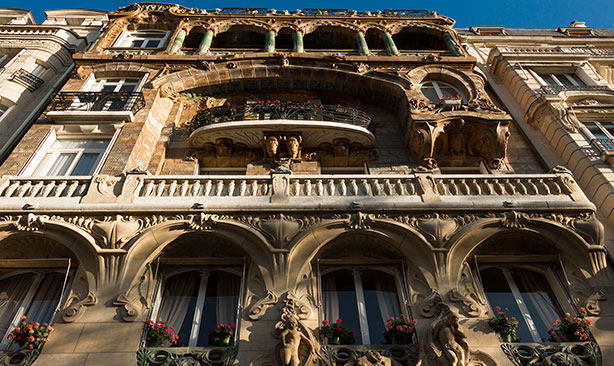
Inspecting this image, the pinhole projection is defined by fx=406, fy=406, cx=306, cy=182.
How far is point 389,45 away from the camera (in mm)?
18641

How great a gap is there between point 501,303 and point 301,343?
457cm

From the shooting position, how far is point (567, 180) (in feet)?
33.2

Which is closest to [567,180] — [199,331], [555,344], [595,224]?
[595,224]

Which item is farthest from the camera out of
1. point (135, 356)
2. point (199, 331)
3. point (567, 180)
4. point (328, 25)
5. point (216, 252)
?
point (328, 25)

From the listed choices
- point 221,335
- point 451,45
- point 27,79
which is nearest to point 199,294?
point 221,335

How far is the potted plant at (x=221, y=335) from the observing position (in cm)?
765

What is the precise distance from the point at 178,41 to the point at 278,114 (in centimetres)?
775

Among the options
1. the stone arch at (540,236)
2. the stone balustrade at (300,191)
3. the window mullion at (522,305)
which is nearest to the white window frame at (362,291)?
the stone arch at (540,236)

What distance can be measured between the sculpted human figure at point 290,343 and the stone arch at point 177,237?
4.29ft

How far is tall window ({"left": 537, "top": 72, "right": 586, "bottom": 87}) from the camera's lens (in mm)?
17156

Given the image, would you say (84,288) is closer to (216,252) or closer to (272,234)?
(216,252)

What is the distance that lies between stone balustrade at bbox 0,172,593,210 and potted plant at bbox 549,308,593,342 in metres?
2.59

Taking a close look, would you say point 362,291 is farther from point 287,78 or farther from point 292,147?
point 287,78

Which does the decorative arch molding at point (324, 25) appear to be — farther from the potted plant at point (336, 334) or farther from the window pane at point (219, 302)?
the potted plant at point (336, 334)
